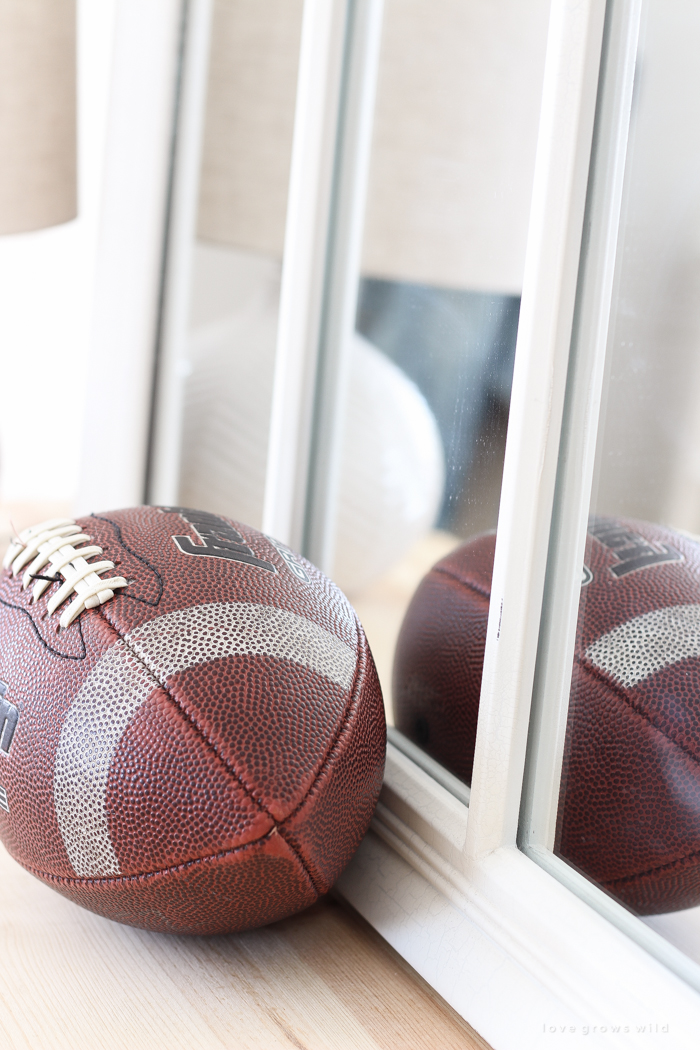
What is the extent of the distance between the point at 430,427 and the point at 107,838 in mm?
722

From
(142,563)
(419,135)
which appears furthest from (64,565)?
(419,135)

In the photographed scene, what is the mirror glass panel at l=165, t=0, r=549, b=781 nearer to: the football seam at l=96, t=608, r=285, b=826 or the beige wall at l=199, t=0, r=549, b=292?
the beige wall at l=199, t=0, r=549, b=292

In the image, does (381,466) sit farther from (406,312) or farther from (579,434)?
(579,434)

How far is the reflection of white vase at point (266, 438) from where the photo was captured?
4.06 feet

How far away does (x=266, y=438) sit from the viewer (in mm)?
1296

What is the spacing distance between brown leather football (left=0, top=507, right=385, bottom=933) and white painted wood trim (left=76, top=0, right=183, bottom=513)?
656 mm

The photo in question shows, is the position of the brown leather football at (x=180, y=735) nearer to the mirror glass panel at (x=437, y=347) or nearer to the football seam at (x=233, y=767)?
the football seam at (x=233, y=767)

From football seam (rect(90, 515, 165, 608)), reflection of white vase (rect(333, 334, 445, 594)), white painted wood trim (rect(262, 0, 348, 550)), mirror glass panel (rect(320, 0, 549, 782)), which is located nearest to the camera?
football seam (rect(90, 515, 165, 608))

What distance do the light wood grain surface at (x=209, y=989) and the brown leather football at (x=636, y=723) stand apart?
0.17 m

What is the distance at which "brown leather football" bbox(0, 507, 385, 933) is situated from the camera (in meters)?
0.62

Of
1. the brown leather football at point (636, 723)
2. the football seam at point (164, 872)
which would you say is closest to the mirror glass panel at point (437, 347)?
the brown leather football at point (636, 723)

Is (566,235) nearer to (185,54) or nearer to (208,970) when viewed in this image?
(208,970)

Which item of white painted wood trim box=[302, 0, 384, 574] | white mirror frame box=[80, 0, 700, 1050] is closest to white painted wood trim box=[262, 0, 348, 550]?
white painted wood trim box=[302, 0, 384, 574]

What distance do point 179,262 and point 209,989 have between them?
1.00 m
